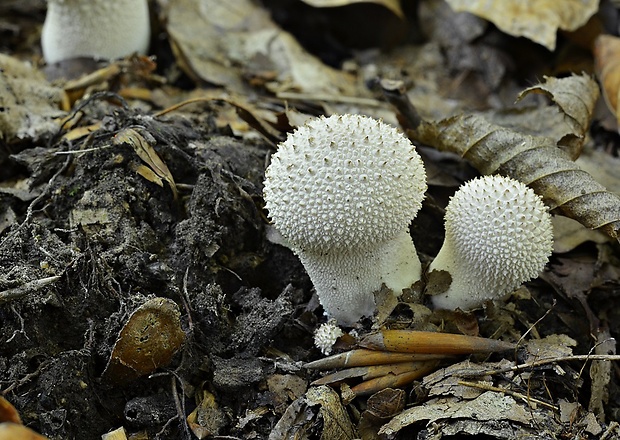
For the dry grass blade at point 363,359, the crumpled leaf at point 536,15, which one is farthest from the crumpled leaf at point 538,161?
the crumpled leaf at point 536,15

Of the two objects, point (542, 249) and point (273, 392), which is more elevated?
point (542, 249)

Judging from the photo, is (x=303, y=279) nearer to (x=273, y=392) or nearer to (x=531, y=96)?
(x=273, y=392)

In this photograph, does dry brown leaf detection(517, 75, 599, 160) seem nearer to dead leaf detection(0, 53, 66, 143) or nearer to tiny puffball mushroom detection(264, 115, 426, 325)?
tiny puffball mushroom detection(264, 115, 426, 325)

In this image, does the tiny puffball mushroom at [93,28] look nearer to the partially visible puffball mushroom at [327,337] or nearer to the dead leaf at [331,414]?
the partially visible puffball mushroom at [327,337]

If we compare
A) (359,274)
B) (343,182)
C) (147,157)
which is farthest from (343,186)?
(147,157)

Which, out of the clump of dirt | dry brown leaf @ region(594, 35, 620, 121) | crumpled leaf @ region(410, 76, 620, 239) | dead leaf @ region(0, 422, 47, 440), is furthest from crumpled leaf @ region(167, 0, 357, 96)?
dead leaf @ region(0, 422, 47, 440)

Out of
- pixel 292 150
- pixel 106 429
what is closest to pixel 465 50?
pixel 292 150

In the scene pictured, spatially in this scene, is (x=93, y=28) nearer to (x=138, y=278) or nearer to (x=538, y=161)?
(x=138, y=278)
